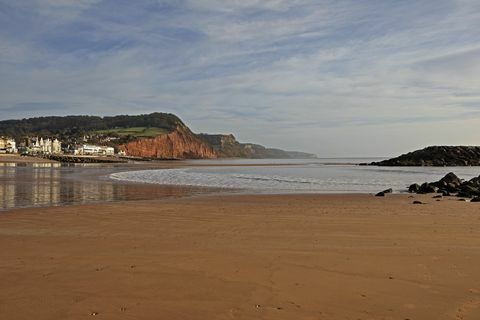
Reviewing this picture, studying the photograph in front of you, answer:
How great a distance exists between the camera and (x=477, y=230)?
11539 millimetres

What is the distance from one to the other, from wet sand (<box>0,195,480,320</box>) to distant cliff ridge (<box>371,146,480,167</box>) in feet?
296

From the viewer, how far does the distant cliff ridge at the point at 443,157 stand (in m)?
97.2

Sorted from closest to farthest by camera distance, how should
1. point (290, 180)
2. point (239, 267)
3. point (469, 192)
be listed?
point (239, 267) → point (469, 192) → point (290, 180)

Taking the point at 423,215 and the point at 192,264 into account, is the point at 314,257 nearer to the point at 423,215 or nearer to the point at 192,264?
the point at 192,264

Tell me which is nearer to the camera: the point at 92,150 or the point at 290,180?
the point at 290,180

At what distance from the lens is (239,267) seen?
7.58 meters

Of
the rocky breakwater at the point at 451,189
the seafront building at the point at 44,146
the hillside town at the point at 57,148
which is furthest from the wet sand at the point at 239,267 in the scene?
the seafront building at the point at 44,146

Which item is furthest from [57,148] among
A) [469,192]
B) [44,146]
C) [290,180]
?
[469,192]

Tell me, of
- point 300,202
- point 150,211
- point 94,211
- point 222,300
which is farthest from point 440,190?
point 222,300

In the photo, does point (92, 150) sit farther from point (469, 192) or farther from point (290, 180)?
point (469, 192)

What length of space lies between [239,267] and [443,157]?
105 m

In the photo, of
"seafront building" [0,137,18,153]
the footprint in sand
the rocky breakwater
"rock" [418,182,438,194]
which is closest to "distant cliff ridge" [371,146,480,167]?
the rocky breakwater

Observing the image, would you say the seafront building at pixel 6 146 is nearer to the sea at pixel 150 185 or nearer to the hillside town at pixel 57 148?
the hillside town at pixel 57 148

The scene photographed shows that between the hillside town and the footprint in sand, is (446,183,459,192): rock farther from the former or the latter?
the hillside town
